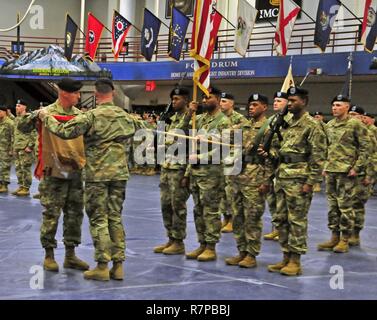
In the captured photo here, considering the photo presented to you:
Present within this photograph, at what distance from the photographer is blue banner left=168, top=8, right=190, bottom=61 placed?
17.4 m

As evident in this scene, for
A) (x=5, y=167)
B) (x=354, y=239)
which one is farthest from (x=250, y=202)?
(x=5, y=167)

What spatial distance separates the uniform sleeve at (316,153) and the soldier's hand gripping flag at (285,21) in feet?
35.5

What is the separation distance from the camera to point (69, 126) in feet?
15.4

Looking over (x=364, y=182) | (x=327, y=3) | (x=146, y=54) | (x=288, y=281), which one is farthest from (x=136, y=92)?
(x=288, y=281)

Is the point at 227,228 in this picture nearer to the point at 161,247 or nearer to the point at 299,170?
the point at 161,247

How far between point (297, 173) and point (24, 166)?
637 centimetres

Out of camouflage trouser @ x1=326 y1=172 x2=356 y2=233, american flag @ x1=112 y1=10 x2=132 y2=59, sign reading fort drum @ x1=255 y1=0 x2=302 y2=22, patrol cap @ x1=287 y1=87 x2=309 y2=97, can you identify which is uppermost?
sign reading fort drum @ x1=255 y1=0 x2=302 y2=22

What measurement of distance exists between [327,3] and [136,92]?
11.2 metres

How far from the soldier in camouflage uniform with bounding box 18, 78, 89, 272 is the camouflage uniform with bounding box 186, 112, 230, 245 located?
4.01 ft

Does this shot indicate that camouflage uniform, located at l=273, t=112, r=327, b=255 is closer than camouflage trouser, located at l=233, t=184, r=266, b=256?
Yes

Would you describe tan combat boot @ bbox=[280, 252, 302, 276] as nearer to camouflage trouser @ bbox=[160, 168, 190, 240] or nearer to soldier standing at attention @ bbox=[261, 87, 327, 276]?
soldier standing at attention @ bbox=[261, 87, 327, 276]

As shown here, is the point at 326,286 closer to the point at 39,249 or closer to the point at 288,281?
the point at 288,281

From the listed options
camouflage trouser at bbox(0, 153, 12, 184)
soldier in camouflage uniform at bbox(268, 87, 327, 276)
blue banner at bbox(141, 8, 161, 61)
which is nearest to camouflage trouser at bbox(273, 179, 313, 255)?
soldier in camouflage uniform at bbox(268, 87, 327, 276)

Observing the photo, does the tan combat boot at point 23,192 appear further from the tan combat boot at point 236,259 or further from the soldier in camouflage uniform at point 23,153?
the tan combat boot at point 236,259
